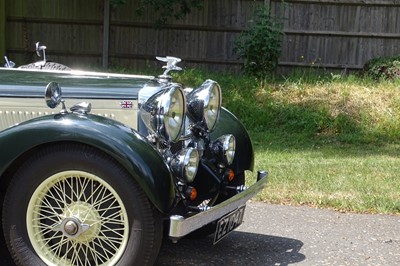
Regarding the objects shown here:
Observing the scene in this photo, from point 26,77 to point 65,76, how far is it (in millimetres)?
290

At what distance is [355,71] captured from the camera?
1320 centimetres

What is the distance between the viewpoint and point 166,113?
3689 mm

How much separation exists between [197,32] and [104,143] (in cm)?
1030

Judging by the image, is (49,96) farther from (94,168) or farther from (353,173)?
(353,173)

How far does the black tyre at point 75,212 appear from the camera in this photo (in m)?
3.43

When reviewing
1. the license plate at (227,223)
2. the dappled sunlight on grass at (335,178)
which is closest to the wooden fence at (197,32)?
the dappled sunlight on grass at (335,178)

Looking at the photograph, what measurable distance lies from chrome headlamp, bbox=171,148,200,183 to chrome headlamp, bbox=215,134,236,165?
0.53 metres

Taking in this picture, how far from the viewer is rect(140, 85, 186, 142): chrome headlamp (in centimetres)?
370

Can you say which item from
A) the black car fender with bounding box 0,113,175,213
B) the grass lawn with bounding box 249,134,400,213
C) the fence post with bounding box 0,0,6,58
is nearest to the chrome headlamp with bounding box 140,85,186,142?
the black car fender with bounding box 0,113,175,213

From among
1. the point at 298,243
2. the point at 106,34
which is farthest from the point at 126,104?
the point at 106,34

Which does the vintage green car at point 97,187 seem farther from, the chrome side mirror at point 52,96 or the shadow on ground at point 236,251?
the shadow on ground at point 236,251

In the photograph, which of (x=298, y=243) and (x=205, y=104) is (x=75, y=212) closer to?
(x=205, y=104)

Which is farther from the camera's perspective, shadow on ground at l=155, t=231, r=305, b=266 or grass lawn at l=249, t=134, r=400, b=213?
grass lawn at l=249, t=134, r=400, b=213

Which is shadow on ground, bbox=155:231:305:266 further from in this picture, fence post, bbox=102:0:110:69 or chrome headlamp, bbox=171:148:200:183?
fence post, bbox=102:0:110:69
